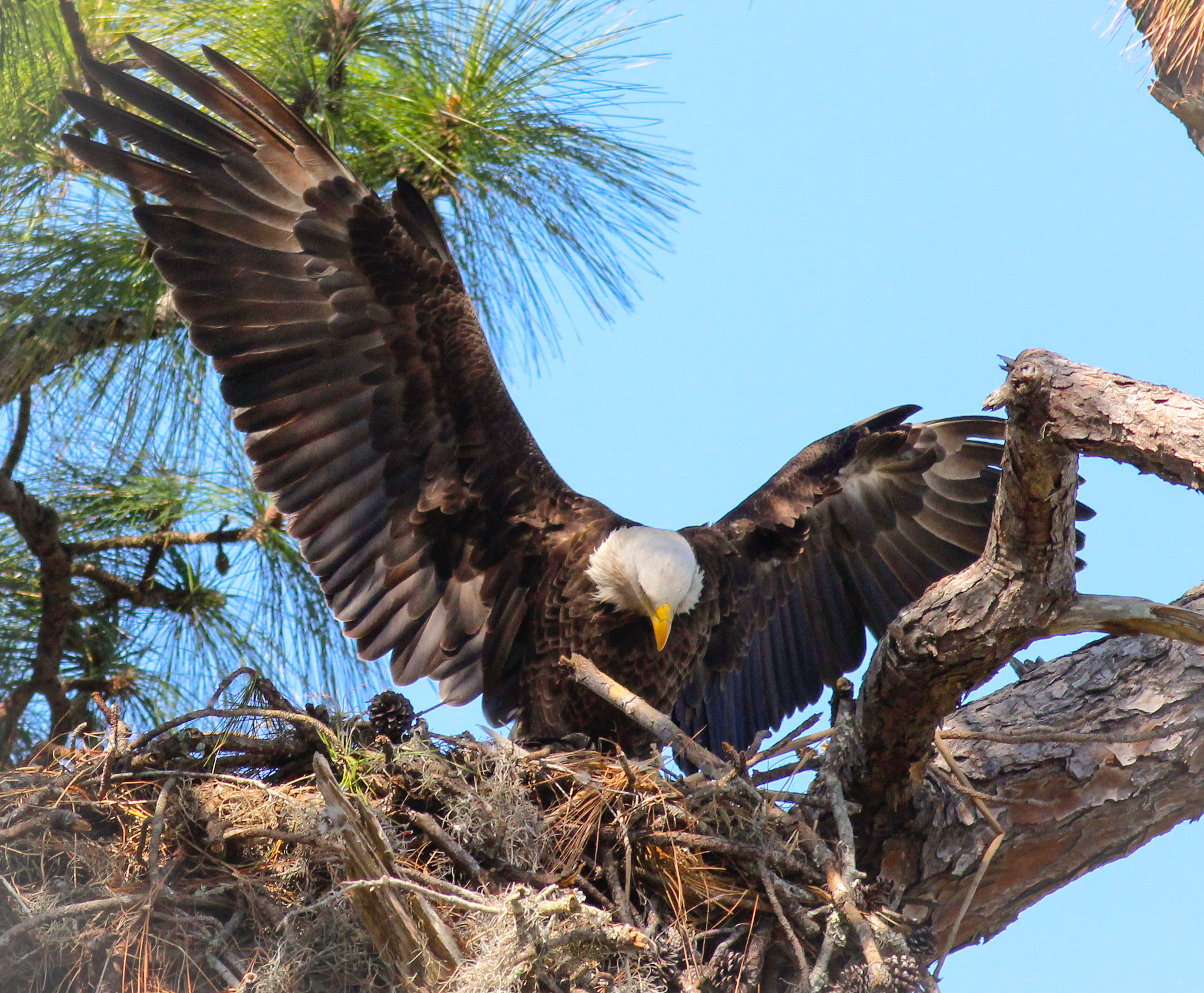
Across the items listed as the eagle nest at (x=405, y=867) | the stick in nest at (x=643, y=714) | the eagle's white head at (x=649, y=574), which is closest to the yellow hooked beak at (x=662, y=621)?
the eagle's white head at (x=649, y=574)

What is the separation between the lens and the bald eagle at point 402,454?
3910mm

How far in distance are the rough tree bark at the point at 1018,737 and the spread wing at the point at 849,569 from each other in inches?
39.3

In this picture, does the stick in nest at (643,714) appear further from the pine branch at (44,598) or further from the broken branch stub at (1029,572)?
the pine branch at (44,598)

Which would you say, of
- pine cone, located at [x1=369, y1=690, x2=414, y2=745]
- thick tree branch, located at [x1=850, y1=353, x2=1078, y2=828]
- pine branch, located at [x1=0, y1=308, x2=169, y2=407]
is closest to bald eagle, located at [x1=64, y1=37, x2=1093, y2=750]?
pine branch, located at [x1=0, y1=308, x2=169, y2=407]

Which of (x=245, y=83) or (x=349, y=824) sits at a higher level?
(x=245, y=83)

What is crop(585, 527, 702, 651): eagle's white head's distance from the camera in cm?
383

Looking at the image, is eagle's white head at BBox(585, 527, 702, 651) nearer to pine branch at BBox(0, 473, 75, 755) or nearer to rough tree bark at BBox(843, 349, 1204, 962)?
rough tree bark at BBox(843, 349, 1204, 962)

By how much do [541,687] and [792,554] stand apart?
3.10ft

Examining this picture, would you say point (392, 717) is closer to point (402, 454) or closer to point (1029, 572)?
point (402, 454)

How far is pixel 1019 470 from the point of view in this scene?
2723mm

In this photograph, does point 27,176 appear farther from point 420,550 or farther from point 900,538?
point 900,538

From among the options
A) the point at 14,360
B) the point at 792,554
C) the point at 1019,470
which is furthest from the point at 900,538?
the point at 14,360

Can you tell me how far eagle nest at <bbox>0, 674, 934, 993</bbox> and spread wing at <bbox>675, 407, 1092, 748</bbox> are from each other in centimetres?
109

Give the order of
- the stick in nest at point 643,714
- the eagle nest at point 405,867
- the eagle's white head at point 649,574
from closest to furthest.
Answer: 1. the eagle nest at point 405,867
2. the stick in nest at point 643,714
3. the eagle's white head at point 649,574
